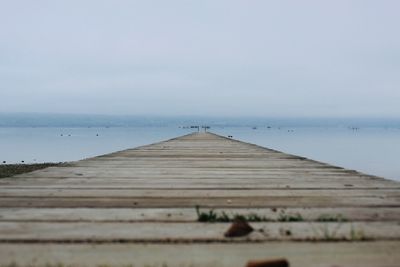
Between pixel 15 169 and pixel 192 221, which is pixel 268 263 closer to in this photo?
pixel 192 221

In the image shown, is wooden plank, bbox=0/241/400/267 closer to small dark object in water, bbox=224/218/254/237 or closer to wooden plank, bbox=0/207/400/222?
small dark object in water, bbox=224/218/254/237

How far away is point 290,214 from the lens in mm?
2598

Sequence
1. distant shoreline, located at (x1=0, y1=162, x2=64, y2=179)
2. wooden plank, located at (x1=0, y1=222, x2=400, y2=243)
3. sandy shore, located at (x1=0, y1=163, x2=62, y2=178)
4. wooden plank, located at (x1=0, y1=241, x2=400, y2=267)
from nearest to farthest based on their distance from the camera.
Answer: wooden plank, located at (x1=0, y1=241, x2=400, y2=267)
wooden plank, located at (x1=0, y1=222, x2=400, y2=243)
distant shoreline, located at (x1=0, y1=162, x2=64, y2=179)
sandy shore, located at (x1=0, y1=163, x2=62, y2=178)

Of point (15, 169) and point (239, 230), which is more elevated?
point (239, 230)

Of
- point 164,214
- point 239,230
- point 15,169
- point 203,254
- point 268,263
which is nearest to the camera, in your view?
point 268,263

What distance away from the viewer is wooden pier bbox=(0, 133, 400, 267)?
1.80 meters

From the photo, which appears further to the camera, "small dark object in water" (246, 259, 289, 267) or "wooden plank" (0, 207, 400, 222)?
"wooden plank" (0, 207, 400, 222)

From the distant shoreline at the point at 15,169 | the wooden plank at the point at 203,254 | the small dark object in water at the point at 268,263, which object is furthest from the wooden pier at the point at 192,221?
the distant shoreline at the point at 15,169

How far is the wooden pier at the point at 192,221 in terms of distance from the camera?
5.90ft

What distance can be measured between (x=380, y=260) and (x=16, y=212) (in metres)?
1.89

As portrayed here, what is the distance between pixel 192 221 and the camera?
2.42m

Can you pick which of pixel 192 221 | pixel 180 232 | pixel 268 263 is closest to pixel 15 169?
pixel 192 221

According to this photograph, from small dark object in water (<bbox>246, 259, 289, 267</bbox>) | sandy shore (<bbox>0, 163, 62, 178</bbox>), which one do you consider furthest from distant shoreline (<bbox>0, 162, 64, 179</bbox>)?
small dark object in water (<bbox>246, 259, 289, 267</bbox>)

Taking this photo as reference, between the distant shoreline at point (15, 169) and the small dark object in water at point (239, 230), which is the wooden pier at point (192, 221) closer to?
the small dark object in water at point (239, 230)
